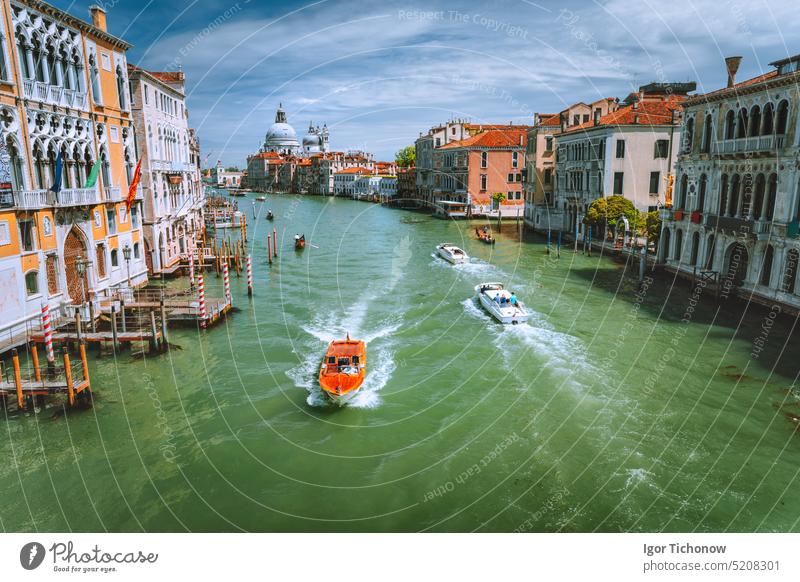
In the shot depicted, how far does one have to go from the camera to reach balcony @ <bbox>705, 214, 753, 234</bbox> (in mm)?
22766

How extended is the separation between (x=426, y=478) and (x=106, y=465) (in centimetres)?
716

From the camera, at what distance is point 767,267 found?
22375mm

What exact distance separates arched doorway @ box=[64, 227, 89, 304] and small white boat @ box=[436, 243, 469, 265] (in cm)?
2176

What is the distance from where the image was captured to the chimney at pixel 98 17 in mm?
23353

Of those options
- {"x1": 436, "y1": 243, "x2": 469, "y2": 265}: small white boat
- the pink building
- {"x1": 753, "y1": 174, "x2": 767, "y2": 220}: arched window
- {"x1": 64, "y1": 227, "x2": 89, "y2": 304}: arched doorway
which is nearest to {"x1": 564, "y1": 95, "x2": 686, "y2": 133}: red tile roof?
{"x1": 436, "y1": 243, "x2": 469, "y2": 265}: small white boat

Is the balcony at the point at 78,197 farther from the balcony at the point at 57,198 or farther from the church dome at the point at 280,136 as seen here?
the church dome at the point at 280,136

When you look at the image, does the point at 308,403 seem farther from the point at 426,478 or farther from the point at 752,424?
the point at 752,424

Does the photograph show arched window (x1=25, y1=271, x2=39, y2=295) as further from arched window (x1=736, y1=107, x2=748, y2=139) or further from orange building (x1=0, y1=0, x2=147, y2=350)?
arched window (x1=736, y1=107, x2=748, y2=139)

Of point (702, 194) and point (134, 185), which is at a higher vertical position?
point (134, 185)

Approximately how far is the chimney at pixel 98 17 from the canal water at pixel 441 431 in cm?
1405

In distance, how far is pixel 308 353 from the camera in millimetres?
19422

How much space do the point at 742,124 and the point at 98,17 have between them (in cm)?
2845

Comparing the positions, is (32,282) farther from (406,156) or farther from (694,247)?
(406,156)

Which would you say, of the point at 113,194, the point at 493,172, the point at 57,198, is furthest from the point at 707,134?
the point at 493,172
